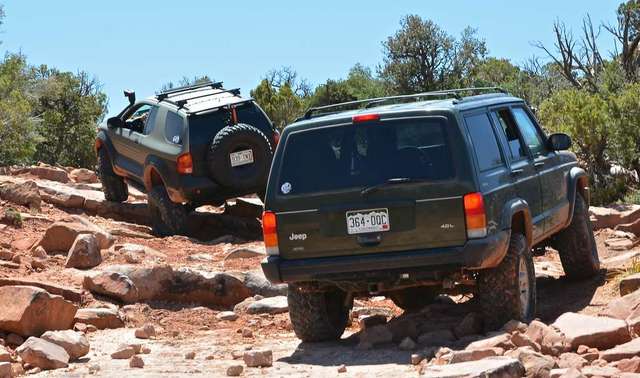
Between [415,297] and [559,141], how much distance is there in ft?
5.74

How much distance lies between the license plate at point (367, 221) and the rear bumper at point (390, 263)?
18cm

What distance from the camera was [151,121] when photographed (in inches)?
681

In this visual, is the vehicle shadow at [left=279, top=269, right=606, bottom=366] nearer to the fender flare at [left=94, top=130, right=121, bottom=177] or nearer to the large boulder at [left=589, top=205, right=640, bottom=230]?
the large boulder at [left=589, top=205, right=640, bottom=230]

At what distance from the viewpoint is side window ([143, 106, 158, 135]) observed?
1722 centimetres

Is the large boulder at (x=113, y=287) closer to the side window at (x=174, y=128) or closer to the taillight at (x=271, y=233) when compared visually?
the taillight at (x=271, y=233)

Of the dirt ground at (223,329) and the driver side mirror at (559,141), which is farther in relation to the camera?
the driver side mirror at (559,141)

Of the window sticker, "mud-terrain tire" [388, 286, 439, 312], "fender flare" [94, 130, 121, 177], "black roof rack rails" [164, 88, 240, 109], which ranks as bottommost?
"mud-terrain tire" [388, 286, 439, 312]

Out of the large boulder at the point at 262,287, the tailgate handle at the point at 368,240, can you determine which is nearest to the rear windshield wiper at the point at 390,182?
the tailgate handle at the point at 368,240

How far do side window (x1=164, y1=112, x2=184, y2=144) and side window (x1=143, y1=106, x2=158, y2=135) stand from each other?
0.43 metres

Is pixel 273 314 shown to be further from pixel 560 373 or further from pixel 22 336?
pixel 560 373

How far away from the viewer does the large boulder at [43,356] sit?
8.95 meters

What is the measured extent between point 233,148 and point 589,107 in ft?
21.8

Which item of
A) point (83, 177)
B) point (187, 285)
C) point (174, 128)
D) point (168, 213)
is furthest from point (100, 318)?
point (83, 177)

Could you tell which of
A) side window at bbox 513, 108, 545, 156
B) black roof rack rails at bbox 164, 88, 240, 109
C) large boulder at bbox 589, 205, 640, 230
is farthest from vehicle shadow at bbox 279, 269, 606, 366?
black roof rack rails at bbox 164, 88, 240, 109
